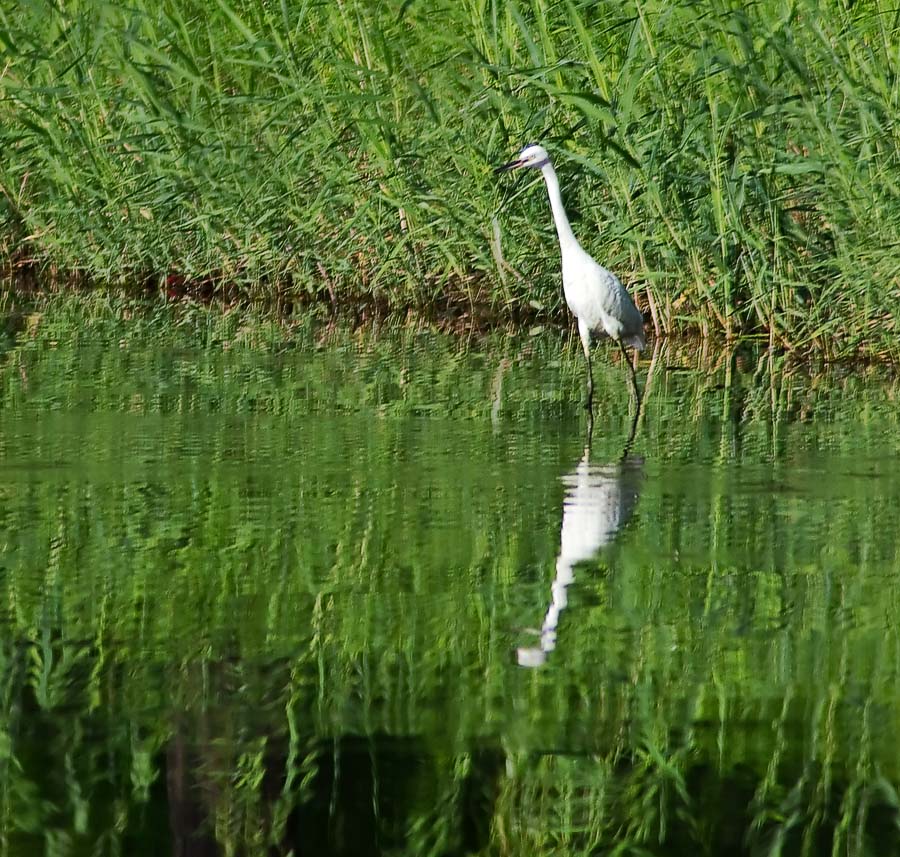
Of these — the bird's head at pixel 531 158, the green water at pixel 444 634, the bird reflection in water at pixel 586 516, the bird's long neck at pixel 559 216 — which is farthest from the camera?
the bird's head at pixel 531 158

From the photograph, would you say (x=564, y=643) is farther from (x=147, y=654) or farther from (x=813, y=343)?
(x=813, y=343)

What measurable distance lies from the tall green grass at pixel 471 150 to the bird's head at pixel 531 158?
0.13 meters

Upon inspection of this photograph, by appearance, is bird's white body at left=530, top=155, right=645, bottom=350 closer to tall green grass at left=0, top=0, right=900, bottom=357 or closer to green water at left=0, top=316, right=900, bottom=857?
tall green grass at left=0, top=0, right=900, bottom=357

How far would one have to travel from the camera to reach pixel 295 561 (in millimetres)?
4684

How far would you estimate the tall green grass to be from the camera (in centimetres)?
859

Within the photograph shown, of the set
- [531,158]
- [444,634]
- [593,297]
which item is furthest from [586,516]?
[531,158]

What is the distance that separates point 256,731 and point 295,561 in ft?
4.45

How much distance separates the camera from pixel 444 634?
400 centimetres

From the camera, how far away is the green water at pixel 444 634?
304 cm

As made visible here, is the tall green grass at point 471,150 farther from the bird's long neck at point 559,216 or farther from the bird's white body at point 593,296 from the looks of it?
the bird's white body at point 593,296

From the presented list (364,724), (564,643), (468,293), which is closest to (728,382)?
(468,293)

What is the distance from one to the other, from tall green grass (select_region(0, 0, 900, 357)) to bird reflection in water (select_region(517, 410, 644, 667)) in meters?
2.39

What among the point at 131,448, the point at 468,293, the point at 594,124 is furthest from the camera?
the point at 468,293

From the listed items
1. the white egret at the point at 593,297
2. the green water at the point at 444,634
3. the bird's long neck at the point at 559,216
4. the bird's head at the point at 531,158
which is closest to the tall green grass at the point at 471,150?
the bird's head at the point at 531,158
